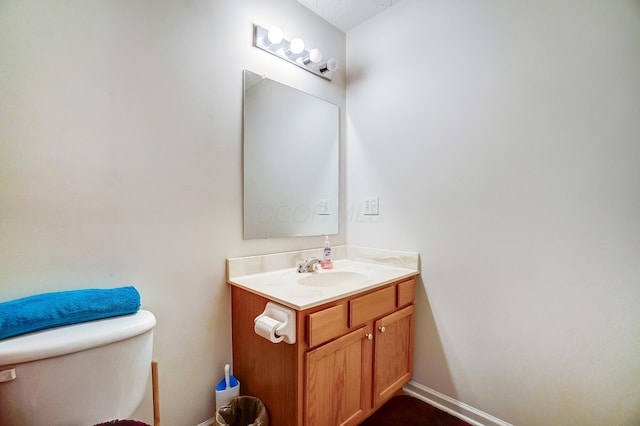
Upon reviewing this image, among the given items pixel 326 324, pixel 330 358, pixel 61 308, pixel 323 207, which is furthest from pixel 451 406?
pixel 61 308

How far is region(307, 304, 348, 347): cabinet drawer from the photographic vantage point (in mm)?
1091

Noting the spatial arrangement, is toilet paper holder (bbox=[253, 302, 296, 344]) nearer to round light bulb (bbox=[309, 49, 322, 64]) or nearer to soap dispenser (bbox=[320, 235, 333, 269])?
soap dispenser (bbox=[320, 235, 333, 269])

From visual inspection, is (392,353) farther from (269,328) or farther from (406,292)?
(269,328)

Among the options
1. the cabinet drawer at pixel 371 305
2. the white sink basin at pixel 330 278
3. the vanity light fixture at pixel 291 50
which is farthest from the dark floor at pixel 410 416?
the vanity light fixture at pixel 291 50

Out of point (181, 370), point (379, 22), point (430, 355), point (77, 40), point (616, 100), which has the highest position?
point (379, 22)

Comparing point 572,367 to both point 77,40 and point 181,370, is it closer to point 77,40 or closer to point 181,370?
point 181,370

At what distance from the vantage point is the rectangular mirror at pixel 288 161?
155cm

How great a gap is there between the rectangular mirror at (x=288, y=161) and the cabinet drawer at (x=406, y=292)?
0.64 meters

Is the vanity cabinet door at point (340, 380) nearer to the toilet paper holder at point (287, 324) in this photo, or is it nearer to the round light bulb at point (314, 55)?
the toilet paper holder at point (287, 324)

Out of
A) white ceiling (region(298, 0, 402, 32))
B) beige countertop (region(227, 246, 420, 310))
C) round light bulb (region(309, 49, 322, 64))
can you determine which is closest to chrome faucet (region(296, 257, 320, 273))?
beige countertop (region(227, 246, 420, 310))

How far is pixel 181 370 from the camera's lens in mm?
1290

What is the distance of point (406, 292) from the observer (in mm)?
1596

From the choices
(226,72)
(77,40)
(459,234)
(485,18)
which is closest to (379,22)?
(485,18)

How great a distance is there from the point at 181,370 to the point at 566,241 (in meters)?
1.86
